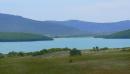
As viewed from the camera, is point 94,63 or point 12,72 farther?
point 94,63

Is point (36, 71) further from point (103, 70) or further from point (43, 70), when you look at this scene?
point (103, 70)

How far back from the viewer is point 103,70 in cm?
3706

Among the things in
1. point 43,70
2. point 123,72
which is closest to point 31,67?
point 43,70

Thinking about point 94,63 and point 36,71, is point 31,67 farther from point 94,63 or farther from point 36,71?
point 94,63

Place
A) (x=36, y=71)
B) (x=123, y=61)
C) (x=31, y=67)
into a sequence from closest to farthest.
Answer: (x=36, y=71), (x=31, y=67), (x=123, y=61)

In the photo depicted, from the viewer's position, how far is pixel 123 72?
35.5 meters

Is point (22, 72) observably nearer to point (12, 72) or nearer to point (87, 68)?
point (12, 72)

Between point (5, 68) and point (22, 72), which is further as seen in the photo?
point (5, 68)

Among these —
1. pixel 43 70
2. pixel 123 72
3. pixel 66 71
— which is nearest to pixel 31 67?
pixel 43 70

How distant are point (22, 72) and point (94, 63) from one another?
378 inches

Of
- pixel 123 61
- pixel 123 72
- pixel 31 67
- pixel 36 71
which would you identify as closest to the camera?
pixel 123 72

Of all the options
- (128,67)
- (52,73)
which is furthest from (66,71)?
(128,67)

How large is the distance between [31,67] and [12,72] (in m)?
3.43

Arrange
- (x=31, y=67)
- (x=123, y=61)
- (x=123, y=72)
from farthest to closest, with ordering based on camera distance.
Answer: (x=123, y=61)
(x=31, y=67)
(x=123, y=72)
